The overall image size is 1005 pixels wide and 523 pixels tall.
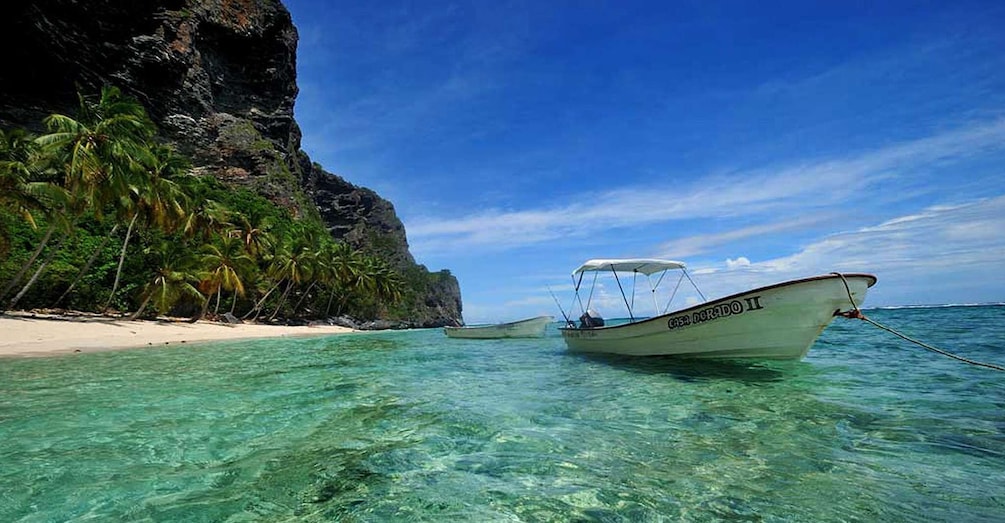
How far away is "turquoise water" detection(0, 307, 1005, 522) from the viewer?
368 centimetres

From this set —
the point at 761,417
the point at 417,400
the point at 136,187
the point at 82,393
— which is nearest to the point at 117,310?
the point at 136,187

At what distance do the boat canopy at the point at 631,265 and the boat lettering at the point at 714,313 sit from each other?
3.43 metres

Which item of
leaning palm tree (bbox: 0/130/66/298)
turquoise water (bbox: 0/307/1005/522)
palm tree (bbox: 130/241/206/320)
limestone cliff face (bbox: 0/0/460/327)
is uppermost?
limestone cliff face (bbox: 0/0/460/327)

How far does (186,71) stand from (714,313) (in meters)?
73.3

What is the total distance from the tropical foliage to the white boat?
2776 centimetres

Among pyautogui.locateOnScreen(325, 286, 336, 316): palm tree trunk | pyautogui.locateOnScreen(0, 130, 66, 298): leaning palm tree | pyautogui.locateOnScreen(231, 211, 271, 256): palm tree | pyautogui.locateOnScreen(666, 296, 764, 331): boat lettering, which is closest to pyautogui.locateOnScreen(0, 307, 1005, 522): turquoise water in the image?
pyautogui.locateOnScreen(666, 296, 764, 331): boat lettering

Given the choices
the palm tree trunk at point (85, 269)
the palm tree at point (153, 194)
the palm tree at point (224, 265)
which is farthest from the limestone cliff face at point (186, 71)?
the palm tree trunk at point (85, 269)

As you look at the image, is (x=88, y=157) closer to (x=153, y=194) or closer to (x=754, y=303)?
(x=153, y=194)

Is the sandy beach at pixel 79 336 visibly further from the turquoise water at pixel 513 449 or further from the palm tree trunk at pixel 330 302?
the palm tree trunk at pixel 330 302

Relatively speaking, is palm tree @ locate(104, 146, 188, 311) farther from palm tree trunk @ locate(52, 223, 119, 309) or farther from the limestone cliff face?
the limestone cliff face

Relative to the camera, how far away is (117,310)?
36.8m

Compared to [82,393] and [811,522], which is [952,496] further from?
[82,393]

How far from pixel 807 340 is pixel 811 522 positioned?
8975 millimetres

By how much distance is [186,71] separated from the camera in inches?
2419
